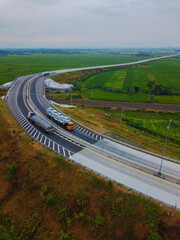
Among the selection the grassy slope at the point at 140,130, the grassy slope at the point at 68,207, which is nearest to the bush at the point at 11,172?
the grassy slope at the point at 68,207

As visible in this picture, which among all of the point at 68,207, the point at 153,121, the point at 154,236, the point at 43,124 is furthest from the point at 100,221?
the point at 153,121

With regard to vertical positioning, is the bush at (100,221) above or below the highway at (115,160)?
below

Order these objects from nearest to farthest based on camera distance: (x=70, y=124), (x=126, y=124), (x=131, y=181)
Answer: (x=131, y=181) < (x=70, y=124) < (x=126, y=124)

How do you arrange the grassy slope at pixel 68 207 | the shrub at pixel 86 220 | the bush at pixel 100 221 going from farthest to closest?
the shrub at pixel 86 220 → the bush at pixel 100 221 → the grassy slope at pixel 68 207

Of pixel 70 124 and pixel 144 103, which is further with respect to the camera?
pixel 144 103

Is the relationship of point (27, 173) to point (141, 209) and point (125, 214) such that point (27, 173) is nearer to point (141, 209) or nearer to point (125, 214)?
point (125, 214)

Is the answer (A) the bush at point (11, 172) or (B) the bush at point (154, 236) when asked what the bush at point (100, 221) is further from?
(A) the bush at point (11, 172)

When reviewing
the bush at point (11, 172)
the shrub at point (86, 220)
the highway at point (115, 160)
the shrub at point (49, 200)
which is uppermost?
the highway at point (115, 160)

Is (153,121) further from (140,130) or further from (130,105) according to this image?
(130,105)

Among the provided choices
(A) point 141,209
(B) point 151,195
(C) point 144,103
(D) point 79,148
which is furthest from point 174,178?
(C) point 144,103
